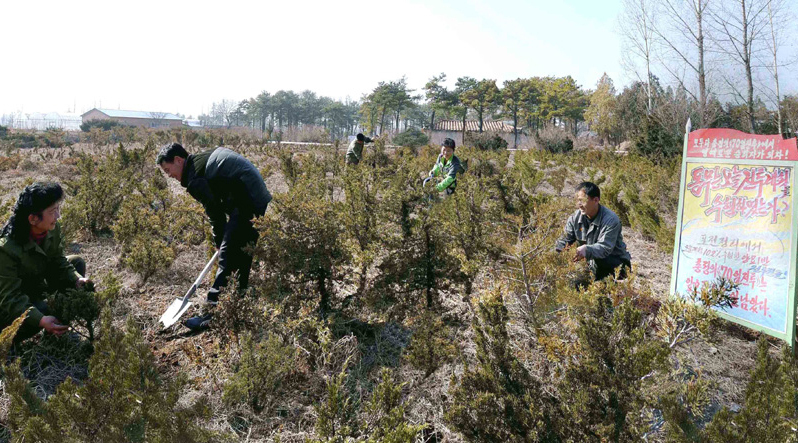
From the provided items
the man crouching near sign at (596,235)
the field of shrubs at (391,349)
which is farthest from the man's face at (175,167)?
the man crouching near sign at (596,235)

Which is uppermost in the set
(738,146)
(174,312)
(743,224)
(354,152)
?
(354,152)

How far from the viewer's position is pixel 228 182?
10.0 ft

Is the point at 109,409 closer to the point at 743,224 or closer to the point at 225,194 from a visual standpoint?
the point at 225,194

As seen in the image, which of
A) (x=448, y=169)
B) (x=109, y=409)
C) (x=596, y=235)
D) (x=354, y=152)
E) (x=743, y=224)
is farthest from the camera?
(x=354, y=152)

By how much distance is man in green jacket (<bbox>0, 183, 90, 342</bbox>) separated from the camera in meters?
2.28

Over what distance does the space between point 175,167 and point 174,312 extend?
1.00 metres

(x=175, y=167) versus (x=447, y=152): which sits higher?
(x=447, y=152)

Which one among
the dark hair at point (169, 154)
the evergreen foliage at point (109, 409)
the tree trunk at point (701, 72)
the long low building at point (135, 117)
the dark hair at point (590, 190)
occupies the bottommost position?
the evergreen foliage at point (109, 409)

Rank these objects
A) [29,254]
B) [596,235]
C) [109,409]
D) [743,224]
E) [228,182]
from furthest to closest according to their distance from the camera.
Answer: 1. [596,235]
2. [228,182]
3. [743,224]
4. [29,254]
5. [109,409]

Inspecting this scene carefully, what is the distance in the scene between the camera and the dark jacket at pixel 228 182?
9.95 ft

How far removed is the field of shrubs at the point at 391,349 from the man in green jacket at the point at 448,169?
1.08 meters

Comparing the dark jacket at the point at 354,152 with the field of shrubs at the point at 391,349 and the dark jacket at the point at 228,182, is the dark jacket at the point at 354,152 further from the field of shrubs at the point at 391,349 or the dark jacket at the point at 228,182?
the dark jacket at the point at 228,182

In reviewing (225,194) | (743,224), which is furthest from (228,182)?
(743,224)

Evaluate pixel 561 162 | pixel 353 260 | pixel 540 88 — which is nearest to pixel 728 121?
pixel 561 162
